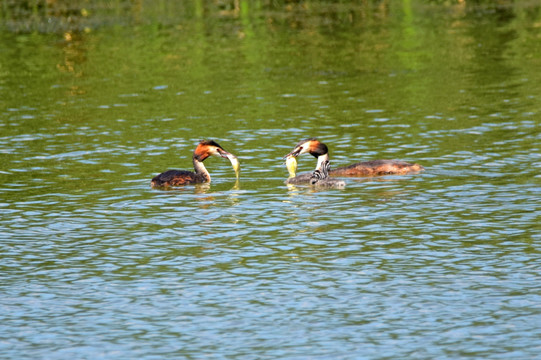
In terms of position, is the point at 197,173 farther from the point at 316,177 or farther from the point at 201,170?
the point at 316,177

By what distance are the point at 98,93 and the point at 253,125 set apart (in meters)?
9.01

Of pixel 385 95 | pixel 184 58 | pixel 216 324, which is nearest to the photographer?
pixel 216 324

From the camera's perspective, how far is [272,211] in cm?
1930

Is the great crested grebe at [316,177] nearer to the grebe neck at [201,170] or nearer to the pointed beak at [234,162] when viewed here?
the pointed beak at [234,162]

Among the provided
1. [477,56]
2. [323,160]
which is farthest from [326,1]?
[323,160]

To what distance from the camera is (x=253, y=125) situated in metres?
29.2

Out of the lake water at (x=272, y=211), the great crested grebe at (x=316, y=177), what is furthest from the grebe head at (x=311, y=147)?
the lake water at (x=272, y=211)

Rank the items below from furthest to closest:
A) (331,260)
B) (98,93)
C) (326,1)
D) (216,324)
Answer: (326,1) → (98,93) → (331,260) → (216,324)

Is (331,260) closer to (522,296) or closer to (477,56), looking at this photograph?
(522,296)

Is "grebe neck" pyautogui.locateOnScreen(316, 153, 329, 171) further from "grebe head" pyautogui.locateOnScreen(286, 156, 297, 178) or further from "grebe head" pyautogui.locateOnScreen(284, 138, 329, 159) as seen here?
"grebe head" pyautogui.locateOnScreen(286, 156, 297, 178)

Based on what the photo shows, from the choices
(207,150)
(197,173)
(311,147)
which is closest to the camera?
(311,147)

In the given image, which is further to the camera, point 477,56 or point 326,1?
point 326,1

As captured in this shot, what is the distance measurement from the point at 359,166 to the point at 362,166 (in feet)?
0.24

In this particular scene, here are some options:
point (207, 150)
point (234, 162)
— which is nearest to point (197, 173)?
point (207, 150)
